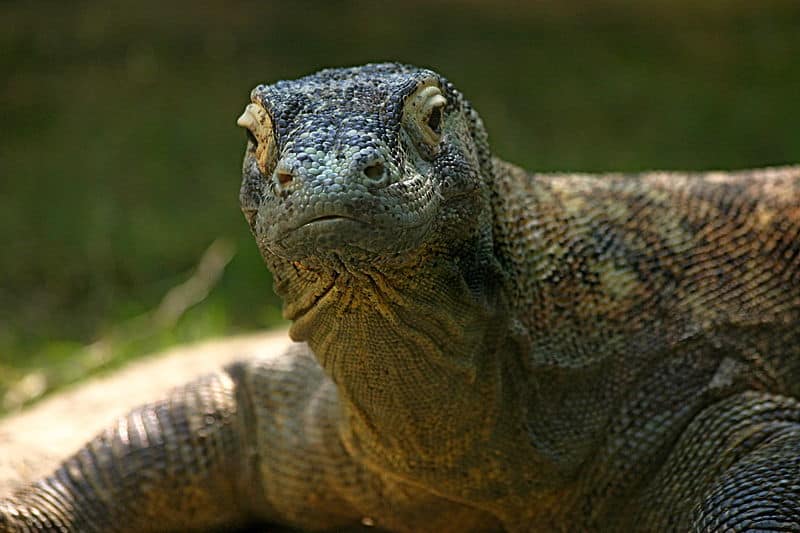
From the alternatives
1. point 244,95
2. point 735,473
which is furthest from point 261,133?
point 244,95

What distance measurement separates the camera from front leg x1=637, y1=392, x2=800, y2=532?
3.67 metres

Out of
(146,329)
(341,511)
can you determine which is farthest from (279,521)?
(146,329)

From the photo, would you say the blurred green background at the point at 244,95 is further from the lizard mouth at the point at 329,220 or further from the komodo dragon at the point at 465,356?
the lizard mouth at the point at 329,220

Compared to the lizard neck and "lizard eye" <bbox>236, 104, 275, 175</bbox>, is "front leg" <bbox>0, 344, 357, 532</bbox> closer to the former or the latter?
the lizard neck

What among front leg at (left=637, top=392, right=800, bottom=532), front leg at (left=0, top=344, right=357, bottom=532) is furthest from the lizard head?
front leg at (left=0, top=344, right=357, bottom=532)

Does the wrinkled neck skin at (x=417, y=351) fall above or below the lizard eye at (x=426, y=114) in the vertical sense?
below

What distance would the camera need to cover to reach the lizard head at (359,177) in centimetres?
302

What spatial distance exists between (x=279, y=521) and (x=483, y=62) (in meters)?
8.85

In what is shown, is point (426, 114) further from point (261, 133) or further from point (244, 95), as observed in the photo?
point (244, 95)

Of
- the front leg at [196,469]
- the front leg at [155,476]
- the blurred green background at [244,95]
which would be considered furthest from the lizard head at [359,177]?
the blurred green background at [244,95]

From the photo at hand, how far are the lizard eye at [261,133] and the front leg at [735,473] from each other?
1.90m

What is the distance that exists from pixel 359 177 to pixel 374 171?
8 centimetres

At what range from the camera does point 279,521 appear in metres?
5.05

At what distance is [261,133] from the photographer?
11.6 ft
